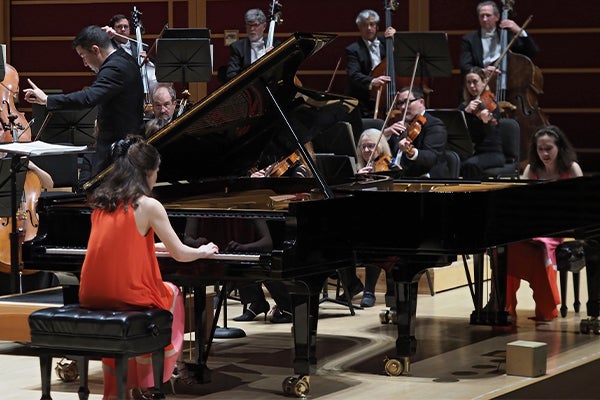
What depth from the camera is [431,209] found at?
501 centimetres

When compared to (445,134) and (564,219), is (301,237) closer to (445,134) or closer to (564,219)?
(564,219)

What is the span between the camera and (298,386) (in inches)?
185

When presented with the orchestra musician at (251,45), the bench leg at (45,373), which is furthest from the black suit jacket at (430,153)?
the bench leg at (45,373)

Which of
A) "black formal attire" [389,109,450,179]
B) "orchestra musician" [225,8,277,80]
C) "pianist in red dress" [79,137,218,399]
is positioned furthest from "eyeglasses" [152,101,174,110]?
"orchestra musician" [225,8,277,80]

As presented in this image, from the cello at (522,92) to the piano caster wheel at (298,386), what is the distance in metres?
4.80

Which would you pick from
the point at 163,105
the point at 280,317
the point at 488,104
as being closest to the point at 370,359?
the point at 280,317

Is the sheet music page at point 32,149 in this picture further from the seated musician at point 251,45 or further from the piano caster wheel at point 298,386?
the seated musician at point 251,45

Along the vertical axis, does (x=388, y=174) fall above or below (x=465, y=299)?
above

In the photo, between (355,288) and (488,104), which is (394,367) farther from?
(488,104)

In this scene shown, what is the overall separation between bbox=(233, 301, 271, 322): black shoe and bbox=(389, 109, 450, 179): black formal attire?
1.33 m

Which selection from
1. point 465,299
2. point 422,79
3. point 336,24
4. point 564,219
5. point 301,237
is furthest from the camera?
point 336,24

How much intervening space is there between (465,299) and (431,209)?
234cm

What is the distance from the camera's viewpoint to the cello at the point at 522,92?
9180 millimetres

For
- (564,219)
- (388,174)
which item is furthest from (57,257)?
(564,219)
